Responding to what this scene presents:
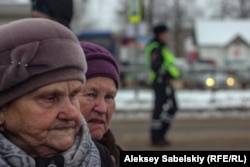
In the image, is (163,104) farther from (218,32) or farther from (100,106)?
(218,32)

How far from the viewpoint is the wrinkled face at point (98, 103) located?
7.81 ft

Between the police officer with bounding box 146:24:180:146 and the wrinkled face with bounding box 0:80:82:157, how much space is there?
24.1ft

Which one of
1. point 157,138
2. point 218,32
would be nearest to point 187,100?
point 157,138

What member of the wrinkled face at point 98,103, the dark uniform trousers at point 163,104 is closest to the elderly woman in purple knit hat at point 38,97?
the wrinkled face at point 98,103

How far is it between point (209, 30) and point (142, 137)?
51559 millimetres

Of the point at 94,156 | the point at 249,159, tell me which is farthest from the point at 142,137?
the point at 94,156

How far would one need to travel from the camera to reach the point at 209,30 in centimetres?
6153

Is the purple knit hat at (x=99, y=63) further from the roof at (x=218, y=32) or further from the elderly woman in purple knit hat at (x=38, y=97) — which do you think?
the roof at (x=218, y=32)

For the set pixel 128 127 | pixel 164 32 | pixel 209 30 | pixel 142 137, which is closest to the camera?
pixel 164 32

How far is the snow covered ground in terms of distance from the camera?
15.6 meters

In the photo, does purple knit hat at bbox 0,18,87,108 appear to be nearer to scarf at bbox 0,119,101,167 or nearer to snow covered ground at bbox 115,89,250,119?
scarf at bbox 0,119,101,167

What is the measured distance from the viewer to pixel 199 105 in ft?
55.3

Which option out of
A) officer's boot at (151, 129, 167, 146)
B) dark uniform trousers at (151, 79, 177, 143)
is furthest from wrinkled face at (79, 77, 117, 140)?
officer's boot at (151, 129, 167, 146)

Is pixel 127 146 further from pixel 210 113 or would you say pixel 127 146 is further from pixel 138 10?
pixel 138 10
